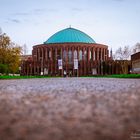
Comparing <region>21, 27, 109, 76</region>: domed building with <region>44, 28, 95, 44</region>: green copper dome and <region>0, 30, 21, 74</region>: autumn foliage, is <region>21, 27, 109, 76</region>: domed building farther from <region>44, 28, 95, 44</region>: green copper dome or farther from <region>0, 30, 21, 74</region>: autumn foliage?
<region>0, 30, 21, 74</region>: autumn foliage

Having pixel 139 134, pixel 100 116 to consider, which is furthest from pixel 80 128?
pixel 100 116

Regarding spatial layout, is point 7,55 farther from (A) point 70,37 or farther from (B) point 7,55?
(A) point 70,37

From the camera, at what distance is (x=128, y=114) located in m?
6.80

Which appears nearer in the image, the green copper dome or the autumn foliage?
the autumn foliage

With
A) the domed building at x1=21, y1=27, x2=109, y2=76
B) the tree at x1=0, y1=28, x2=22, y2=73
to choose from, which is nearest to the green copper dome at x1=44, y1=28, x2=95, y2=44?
the domed building at x1=21, y1=27, x2=109, y2=76

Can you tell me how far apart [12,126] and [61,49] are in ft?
328

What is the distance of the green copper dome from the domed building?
60.3 inches

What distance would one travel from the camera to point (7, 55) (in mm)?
55594

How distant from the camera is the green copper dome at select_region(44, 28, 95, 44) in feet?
362

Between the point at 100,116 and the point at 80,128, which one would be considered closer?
the point at 80,128

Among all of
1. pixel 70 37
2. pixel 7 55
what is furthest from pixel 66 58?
pixel 7 55

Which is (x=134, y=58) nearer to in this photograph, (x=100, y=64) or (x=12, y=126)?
(x=100, y=64)

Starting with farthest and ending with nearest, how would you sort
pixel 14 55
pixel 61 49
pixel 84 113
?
pixel 61 49
pixel 14 55
pixel 84 113

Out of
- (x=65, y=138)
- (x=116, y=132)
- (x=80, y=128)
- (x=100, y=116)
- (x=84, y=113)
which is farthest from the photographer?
(x=84, y=113)
